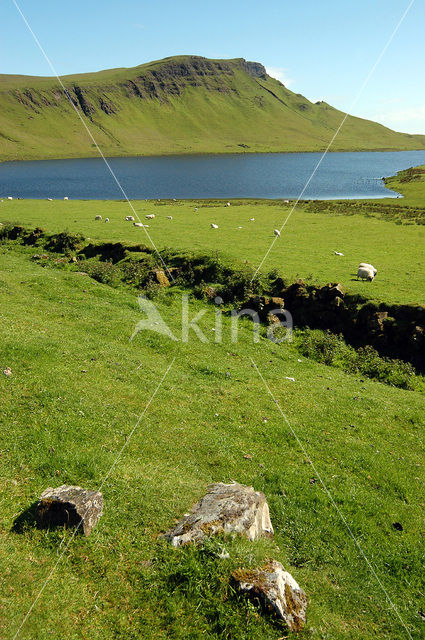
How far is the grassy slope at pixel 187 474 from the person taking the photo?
751cm

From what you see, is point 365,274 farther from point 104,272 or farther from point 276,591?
point 276,591

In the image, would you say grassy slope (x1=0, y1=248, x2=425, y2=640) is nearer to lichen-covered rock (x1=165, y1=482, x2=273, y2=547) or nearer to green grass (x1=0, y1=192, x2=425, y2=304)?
lichen-covered rock (x1=165, y1=482, x2=273, y2=547)

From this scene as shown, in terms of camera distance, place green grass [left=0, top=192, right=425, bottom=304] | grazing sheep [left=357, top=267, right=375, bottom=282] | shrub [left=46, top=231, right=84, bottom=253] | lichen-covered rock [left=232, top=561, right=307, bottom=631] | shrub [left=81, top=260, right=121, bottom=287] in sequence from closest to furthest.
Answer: lichen-covered rock [left=232, top=561, right=307, bottom=631] → grazing sheep [left=357, top=267, right=375, bottom=282] → green grass [left=0, top=192, right=425, bottom=304] → shrub [left=81, top=260, right=121, bottom=287] → shrub [left=46, top=231, right=84, bottom=253]

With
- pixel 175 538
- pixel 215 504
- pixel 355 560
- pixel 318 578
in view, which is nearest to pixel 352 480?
pixel 355 560

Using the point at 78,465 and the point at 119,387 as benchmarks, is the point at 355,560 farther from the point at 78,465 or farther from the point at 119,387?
the point at 119,387

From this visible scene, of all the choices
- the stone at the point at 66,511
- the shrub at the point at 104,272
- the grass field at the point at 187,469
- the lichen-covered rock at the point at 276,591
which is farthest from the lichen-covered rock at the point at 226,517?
the shrub at the point at 104,272

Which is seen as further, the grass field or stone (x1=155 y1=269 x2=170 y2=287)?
stone (x1=155 y1=269 x2=170 y2=287)

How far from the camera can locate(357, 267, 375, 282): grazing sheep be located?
28688 mm

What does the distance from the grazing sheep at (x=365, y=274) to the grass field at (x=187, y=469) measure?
8.01 feet

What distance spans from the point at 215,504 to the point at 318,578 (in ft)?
9.96

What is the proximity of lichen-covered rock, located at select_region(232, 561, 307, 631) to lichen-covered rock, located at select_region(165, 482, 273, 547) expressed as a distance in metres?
1.11

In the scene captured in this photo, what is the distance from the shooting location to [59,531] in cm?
864

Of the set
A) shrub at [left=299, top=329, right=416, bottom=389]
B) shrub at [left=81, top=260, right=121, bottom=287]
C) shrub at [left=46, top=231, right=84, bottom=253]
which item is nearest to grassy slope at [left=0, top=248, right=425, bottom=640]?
shrub at [left=299, top=329, right=416, bottom=389]

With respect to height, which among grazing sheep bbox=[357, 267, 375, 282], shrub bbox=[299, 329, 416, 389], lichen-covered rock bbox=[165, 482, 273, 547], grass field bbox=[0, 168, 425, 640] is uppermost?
grazing sheep bbox=[357, 267, 375, 282]
